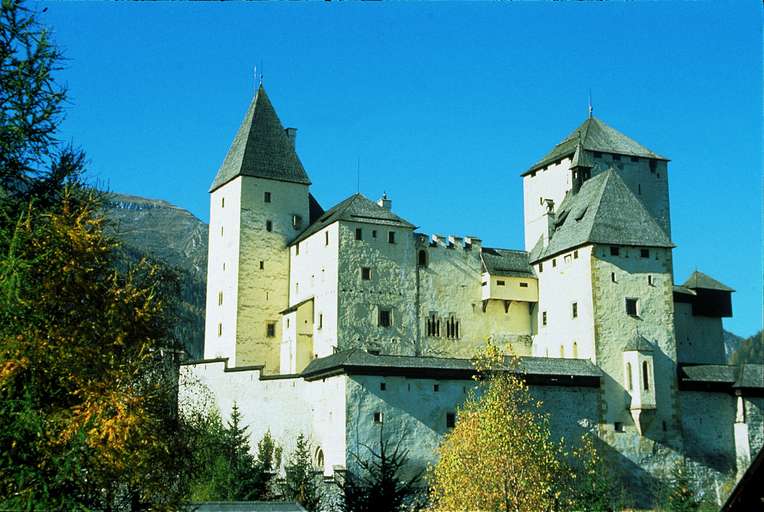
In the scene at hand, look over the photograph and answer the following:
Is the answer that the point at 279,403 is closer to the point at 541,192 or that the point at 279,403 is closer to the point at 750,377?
the point at 541,192

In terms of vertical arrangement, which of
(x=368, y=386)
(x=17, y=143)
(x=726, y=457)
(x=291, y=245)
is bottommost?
(x=726, y=457)

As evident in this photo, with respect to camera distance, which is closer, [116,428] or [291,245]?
[116,428]

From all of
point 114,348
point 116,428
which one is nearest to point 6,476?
point 116,428

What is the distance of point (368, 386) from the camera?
3816 cm

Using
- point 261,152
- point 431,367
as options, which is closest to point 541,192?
point 261,152

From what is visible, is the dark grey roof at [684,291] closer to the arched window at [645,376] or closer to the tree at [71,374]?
the arched window at [645,376]

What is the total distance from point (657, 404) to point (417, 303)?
1194 cm

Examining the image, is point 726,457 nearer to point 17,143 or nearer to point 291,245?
point 291,245

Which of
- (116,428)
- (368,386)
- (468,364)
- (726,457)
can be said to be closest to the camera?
(116,428)

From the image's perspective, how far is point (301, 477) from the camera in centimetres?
3512

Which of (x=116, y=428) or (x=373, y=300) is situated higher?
(x=373, y=300)

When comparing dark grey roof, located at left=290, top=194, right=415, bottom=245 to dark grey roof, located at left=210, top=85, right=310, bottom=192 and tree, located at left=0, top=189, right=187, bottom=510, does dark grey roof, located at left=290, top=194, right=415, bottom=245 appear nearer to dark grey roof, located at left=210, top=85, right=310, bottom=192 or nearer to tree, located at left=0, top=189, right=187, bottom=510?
dark grey roof, located at left=210, top=85, right=310, bottom=192

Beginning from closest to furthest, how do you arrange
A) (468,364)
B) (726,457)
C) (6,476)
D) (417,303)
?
(6,476), (468,364), (726,457), (417,303)

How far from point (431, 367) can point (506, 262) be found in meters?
11.6
